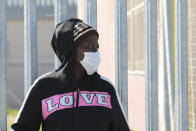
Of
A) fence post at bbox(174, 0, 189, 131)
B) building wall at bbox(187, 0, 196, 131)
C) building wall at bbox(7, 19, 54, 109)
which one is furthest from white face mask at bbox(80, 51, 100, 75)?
building wall at bbox(7, 19, 54, 109)

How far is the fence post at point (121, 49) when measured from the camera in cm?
220

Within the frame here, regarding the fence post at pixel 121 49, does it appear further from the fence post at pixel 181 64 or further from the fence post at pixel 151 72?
the fence post at pixel 181 64

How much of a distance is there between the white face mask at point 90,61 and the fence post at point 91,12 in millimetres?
451

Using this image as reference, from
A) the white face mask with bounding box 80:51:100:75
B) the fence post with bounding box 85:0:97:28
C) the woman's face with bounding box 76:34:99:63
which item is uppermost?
the fence post with bounding box 85:0:97:28

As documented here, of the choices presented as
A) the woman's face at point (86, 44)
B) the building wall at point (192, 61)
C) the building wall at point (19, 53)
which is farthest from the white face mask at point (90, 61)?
the building wall at point (19, 53)

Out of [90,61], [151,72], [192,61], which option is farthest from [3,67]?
[192,61]

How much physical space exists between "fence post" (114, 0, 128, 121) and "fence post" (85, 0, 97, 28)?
5.8 inches

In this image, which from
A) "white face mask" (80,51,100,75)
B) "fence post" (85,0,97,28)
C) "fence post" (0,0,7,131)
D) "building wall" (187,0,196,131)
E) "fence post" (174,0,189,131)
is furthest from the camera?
"building wall" (187,0,196,131)

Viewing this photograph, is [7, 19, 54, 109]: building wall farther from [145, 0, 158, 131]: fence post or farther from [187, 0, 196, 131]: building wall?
[145, 0, 158, 131]: fence post

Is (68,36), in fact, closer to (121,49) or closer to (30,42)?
(30,42)

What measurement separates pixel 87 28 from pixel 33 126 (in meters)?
0.59

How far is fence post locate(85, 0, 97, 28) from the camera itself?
2178 millimetres

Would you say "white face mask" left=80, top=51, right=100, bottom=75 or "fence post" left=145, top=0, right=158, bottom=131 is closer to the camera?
"white face mask" left=80, top=51, right=100, bottom=75

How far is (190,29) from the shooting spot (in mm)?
3303
